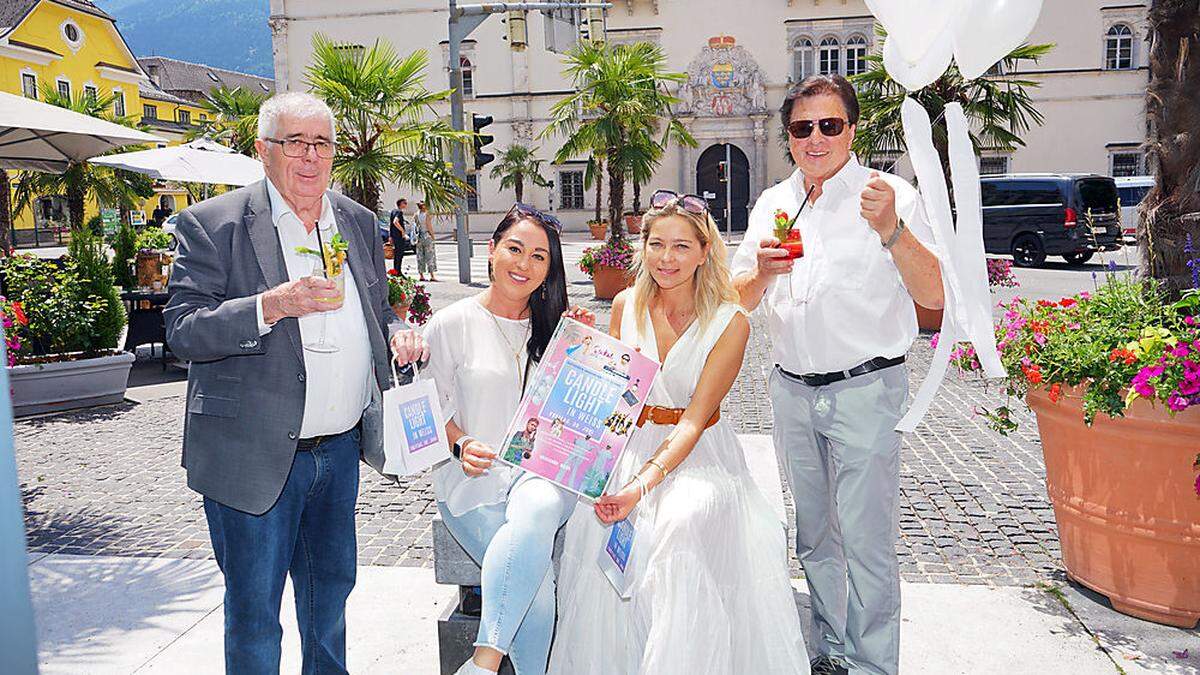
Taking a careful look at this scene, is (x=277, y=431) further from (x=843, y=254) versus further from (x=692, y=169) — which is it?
(x=692, y=169)

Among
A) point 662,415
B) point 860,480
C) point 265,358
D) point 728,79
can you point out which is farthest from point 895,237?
point 728,79

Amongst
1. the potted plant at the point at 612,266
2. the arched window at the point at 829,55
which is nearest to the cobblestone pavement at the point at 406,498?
the potted plant at the point at 612,266

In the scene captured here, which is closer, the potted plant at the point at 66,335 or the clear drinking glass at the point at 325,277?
the clear drinking glass at the point at 325,277

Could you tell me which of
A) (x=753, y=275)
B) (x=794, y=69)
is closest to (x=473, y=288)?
(x=753, y=275)

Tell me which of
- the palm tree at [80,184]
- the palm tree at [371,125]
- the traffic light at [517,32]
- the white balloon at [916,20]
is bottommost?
the white balloon at [916,20]

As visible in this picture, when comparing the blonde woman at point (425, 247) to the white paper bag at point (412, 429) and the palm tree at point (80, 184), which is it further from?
the white paper bag at point (412, 429)

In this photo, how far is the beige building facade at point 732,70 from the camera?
112 ft

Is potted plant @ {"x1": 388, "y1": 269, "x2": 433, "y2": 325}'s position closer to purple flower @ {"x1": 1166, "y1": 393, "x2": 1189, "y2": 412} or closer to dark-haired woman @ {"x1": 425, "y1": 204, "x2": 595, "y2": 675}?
dark-haired woman @ {"x1": 425, "y1": 204, "x2": 595, "y2": 675}

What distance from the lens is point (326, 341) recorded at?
9.02 ft

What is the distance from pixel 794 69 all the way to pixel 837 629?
117 feet

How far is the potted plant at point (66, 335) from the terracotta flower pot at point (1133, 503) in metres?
8.20

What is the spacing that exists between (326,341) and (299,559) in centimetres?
81

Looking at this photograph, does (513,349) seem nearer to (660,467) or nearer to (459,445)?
(459,445)

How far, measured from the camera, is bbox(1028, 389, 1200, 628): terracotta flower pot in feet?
11.4
